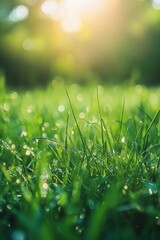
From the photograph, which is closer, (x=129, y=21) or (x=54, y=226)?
(x=54, y=226)

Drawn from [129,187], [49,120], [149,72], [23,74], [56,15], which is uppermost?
[129,187]

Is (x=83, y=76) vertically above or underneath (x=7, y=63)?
underneath

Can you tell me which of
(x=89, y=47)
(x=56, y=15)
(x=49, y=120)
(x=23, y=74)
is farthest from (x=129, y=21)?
(x=49, y=120)

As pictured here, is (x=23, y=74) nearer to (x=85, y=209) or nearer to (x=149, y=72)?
(x=149, y=72)

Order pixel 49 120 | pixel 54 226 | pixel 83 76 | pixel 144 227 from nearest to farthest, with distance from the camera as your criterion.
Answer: pixel 54 226
pixel 144 227
pixel 49 120
pixel 83 76

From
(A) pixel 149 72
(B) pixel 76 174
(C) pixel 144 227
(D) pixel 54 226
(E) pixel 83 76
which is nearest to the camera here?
(D) pixel 54 226
